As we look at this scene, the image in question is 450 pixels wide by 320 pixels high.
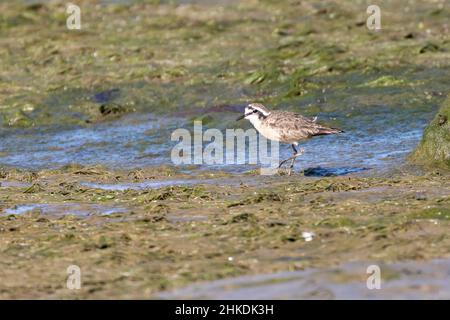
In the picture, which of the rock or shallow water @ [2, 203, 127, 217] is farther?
the rock

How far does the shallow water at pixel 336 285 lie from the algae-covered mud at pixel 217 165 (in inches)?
0.7

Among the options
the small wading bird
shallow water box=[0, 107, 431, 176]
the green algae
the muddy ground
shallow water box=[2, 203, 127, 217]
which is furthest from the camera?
the green algae

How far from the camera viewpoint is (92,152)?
Result: 1459 cm

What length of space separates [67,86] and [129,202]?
7526mm

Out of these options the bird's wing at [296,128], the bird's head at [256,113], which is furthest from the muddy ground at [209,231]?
the bird's head at [256,113]

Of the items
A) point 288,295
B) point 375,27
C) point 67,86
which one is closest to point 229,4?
point 375,27

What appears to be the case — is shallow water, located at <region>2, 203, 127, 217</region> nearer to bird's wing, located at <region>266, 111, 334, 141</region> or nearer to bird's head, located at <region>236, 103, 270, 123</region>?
bird's wing, located at <region>266, 111, 334, 141</region>

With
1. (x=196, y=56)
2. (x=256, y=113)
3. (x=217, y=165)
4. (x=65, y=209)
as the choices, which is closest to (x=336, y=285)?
(x=65, y=209)

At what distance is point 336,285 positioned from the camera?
24.9 feet

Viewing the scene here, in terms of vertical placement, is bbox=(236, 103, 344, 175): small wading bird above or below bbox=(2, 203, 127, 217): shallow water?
above

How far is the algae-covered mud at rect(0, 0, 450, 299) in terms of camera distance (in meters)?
8.13

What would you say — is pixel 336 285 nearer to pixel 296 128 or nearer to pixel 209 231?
pixel 209 231

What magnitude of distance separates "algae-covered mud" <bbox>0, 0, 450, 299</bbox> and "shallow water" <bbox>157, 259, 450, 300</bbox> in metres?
0.02

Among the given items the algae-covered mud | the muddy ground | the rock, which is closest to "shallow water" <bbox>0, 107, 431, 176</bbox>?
the algae-covered mud
